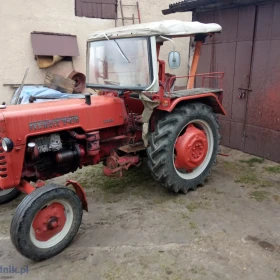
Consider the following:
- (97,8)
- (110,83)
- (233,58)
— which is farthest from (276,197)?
(97,8)

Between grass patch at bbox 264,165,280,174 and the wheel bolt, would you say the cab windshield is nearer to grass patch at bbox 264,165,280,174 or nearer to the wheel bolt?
the wheel bolt

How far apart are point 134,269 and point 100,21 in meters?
5.97

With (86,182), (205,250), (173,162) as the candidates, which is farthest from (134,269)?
(86,182)

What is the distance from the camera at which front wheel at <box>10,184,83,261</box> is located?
2441 millimetres

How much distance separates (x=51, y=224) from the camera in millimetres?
2627

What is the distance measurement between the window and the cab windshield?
3.58m

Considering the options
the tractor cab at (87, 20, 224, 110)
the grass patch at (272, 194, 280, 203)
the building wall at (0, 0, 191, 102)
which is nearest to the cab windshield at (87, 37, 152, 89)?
the tractor cab at (87, 20, 224, 110)

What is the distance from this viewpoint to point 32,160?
9.96 ft

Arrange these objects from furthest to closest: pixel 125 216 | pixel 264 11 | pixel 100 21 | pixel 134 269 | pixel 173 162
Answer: pixel 100 21 < pixel 264 11 < pixel 173 162 < pixel 125 216 < pixel 134 269

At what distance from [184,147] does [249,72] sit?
83.3 inches

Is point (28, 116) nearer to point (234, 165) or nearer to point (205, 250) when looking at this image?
point (205, 250)

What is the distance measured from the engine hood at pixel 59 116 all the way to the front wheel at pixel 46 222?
59cm


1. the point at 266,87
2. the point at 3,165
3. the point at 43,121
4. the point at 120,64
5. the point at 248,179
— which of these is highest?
the point at 120,64

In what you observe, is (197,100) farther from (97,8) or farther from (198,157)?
(97,8)
